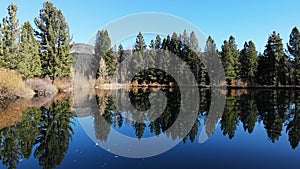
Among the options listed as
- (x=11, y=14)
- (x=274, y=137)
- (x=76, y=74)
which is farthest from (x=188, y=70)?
(x=274, y=137)

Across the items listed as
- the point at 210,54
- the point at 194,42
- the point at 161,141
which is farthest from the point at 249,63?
the point at 161,141

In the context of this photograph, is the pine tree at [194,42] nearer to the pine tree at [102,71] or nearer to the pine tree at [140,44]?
the pine tree at [140,44]

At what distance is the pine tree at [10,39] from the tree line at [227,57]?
1587 cm

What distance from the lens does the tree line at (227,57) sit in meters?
39.2

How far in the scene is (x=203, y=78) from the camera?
44.3 metres

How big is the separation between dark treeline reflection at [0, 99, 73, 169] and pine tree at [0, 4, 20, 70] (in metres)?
16.2

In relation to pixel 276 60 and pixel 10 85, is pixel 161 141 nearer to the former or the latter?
pixel 10 85

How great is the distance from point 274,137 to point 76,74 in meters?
31.6

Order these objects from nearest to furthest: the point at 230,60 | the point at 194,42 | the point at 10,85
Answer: the point at 10,85 < the point at 230,60 < the point at 194,42

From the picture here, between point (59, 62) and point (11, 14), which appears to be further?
point (59, 62)

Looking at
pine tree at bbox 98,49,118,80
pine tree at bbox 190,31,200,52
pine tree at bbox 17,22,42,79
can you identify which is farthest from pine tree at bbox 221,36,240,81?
pine tree at bbox 17,22,42,79

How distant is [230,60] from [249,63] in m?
3.55

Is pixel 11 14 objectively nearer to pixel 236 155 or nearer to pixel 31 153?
pixel 31 153

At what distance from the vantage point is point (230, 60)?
4366 centimetres
